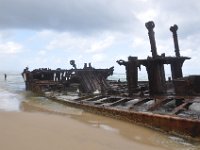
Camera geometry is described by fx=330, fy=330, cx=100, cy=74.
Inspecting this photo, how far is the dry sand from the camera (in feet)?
21.8

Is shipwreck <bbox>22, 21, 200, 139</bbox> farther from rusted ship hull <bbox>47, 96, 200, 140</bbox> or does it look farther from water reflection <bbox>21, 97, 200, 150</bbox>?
water reflection <bbox>21, 97, 200, 150</bbox>

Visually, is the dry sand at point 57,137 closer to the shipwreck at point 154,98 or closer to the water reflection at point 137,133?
the water reflection at point 137,133

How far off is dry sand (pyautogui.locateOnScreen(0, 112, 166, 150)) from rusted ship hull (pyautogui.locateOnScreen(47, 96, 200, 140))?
1.10 metres

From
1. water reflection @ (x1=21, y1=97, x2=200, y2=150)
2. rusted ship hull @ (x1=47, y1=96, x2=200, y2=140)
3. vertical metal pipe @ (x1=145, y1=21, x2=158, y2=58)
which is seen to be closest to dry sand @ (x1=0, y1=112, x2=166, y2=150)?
water reflection @ (x1=21, y1=97, x2=200, y2=150)

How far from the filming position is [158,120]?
27.8 feet

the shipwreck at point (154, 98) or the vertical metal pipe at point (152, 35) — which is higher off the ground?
the vertical metal pipe at point (152, 35)

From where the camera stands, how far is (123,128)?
29.1 feet

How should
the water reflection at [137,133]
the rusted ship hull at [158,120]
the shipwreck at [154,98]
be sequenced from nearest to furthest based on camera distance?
the water reflection at [137,133], the rusted ship hull at [158,120], the shipwreck at [154,98]

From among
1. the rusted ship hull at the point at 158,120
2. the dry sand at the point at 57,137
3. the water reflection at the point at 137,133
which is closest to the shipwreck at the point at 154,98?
the rusted ship hull at the point at 158,120

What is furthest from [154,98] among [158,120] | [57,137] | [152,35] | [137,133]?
[57,137]

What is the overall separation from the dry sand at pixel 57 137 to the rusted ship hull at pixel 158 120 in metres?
1.10

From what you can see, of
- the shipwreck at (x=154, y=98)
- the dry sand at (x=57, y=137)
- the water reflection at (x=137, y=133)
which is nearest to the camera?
the dry sand at (x=57, y=137)

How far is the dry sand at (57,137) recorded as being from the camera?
6.64 metres

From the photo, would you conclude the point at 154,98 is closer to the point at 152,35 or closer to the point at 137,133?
the point at 152,35
